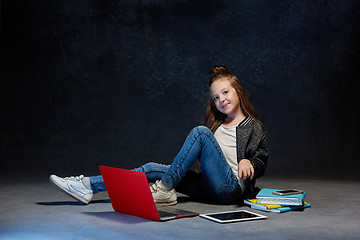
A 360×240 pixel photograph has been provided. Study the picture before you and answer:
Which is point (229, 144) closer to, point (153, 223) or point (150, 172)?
point (150, 172)

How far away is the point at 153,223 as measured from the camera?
8.00 ft

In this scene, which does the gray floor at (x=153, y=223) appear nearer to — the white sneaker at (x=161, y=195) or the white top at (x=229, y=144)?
the white sneaker at (x=161, y=195)

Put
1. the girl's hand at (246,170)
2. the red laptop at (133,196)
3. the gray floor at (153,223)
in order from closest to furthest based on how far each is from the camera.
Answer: the gray floor at (153,223) → the red laptop at (133,196) → the girl's hand at (246,170)

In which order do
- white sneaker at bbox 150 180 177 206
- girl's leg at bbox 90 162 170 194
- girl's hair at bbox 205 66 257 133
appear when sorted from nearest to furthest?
1. white sneaker at bbox 150 180 177 206
2. girl's leg at bbox 90 162 170 194
3. girl's hair at bbox 205 66 257 133

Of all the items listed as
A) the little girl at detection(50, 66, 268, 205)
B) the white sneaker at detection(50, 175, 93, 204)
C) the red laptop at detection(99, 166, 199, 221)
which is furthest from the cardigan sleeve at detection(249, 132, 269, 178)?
the white sneaker at detection(50, 175, 93, 204)

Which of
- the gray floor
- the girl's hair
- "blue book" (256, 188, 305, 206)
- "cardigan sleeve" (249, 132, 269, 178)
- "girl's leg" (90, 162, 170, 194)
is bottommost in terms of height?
the gray floor

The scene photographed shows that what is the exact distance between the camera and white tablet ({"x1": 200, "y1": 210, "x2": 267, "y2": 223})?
2.46m

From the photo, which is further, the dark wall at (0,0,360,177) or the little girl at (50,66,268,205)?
the dark wall at (0,0,360,177)

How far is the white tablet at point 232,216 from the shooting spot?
2.46m

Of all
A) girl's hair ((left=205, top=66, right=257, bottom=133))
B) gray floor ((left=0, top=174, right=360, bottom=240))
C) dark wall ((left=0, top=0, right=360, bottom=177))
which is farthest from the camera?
dark wall ((left=0, top=0, right=360, bottom=177))

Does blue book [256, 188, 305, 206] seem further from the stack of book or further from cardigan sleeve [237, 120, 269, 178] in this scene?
cardigan sleeve [237, 120, 269, 178]

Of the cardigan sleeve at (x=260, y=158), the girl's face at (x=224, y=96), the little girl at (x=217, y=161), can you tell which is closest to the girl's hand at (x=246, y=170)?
the little girl at (x=217, y=161)

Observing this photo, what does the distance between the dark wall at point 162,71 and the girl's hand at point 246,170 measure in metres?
2.53

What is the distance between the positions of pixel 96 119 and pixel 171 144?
0.87 metres
